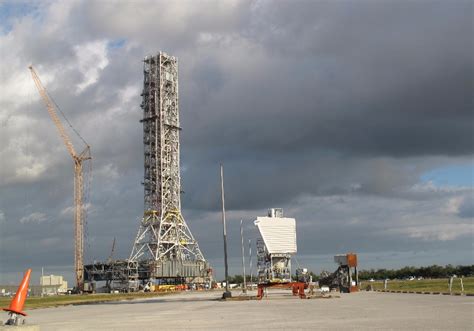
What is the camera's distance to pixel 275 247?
66938mm

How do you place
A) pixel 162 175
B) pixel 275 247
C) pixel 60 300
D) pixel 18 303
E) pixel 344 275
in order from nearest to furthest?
pixel 18 303
pixel 275 247
pixel 344 275
pixel 60 300
pixel 162 175

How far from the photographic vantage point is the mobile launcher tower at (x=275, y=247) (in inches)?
2625

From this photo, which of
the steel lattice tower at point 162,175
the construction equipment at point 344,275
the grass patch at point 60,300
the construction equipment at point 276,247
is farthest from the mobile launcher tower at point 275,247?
the steel lattice tower at point 162,175

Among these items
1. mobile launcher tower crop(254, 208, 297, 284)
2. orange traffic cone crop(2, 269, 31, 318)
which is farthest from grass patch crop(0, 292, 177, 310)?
orange traffic cone crop(2, 269, 31, 318)

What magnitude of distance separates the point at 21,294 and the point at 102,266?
13197 centimetres

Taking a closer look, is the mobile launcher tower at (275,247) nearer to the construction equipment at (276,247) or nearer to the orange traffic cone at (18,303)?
A: the construction equipment at (276,247)

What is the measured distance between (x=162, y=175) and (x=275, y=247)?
80.8 meters

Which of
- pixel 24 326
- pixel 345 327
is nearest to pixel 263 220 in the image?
pixel 345 327

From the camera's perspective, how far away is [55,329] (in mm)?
29109

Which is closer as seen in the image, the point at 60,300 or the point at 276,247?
the point at 276,247

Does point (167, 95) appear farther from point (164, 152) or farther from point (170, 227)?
point (170, 227)

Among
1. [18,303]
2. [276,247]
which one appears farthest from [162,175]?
[18,303]

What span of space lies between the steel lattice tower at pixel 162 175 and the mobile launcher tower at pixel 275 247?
256ft

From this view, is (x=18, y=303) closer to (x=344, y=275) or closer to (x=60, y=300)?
(x=344, y=275)
